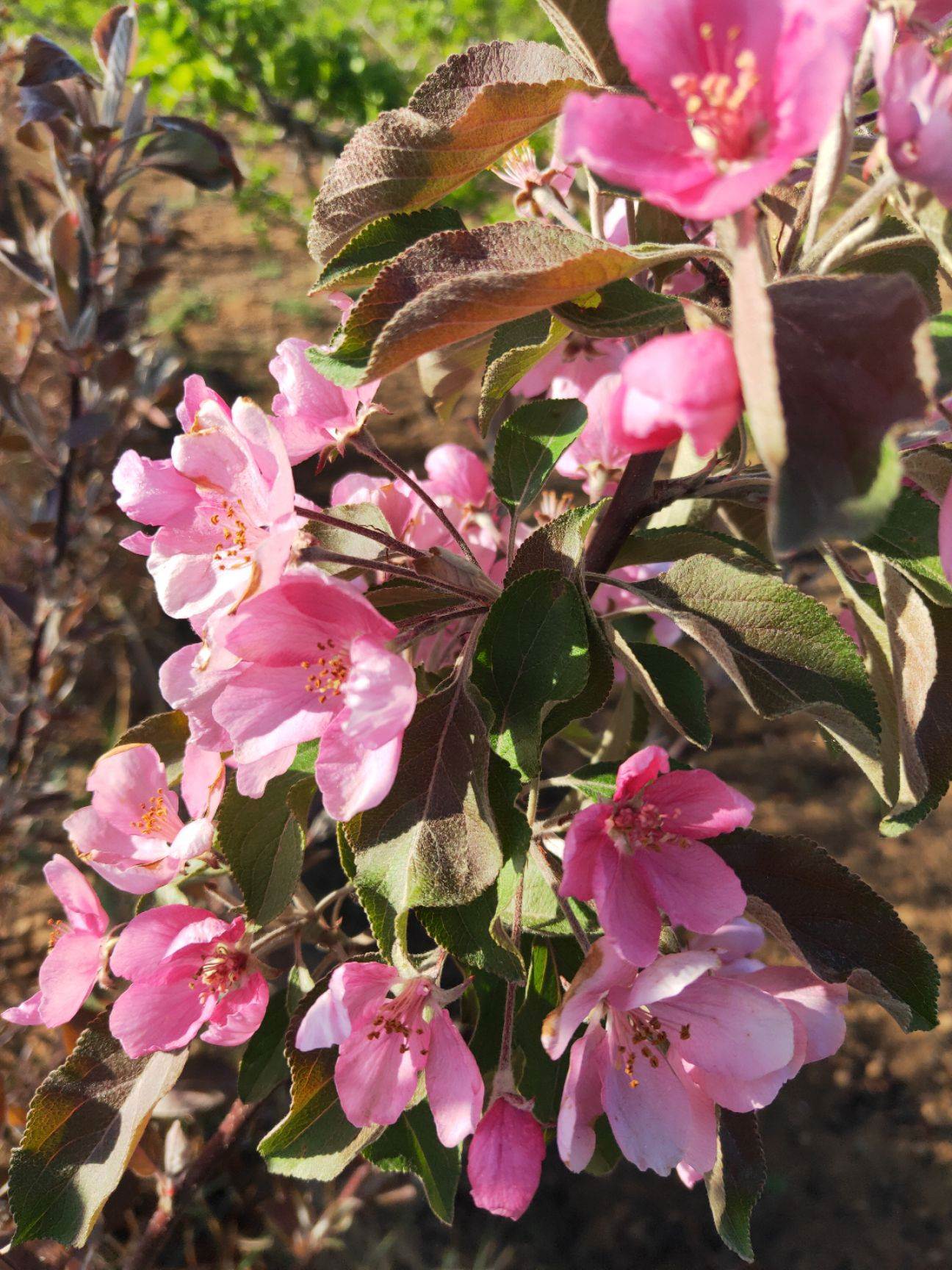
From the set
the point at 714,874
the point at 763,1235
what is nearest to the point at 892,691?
the point at 714,874

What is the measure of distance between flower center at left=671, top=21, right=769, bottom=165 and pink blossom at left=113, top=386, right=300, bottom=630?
346 millimetres

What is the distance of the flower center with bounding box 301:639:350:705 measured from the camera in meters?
0.74

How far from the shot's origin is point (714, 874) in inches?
32.8

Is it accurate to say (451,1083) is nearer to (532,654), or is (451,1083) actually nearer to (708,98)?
(532,654)

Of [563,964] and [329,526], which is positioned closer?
[329,526]

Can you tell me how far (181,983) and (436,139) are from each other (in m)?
0.75

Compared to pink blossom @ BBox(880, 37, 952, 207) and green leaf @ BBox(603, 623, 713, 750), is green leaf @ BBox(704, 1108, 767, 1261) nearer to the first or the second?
green leaf @ BBox(603, 623, 713, 750)

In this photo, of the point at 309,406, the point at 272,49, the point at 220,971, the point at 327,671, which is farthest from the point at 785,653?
the point at 272,49

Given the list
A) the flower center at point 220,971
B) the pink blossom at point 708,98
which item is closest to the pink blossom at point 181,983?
the flower center at point 220,971

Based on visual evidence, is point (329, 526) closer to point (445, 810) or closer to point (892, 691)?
point (445, 810)

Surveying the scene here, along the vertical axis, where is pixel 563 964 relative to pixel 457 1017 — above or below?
above

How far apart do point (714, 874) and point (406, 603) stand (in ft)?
1.15

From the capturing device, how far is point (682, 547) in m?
0.94

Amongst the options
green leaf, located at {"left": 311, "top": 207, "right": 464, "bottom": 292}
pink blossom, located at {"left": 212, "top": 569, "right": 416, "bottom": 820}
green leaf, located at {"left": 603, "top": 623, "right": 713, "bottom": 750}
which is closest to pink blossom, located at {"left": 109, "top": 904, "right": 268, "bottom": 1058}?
pink blossom, located at {"left": 212, "top": 569, "right": 416, "bottom": 820}
